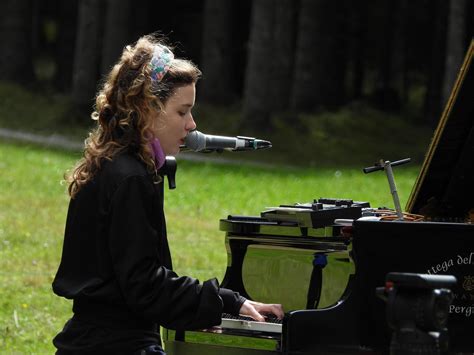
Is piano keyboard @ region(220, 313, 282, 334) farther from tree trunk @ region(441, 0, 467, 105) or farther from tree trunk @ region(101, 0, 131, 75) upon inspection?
tree trunk @ region(101, 0, 131, 75)

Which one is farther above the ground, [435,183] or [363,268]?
[435,183]

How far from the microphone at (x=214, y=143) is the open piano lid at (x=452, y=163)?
81 cm

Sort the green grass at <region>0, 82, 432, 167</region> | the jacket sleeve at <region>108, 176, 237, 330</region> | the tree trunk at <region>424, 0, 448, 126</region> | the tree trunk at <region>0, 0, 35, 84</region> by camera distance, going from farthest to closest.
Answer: the tree trunk at <region>0, 0, 35, 84</region> → the tree trunk at <region>424, 0, 448, 126</region> → the green grass at <region>0, 82, 432, 167</region> → the jacket sleeve at <region>108, 176, 237, 330</region>

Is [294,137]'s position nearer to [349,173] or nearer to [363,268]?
[349,173]

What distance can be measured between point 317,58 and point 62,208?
1399cm

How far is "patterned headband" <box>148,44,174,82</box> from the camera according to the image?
4.70m

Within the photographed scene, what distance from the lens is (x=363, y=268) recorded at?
5.17 metres

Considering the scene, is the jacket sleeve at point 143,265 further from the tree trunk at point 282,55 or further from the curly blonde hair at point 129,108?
the tree trunk at point 282,55

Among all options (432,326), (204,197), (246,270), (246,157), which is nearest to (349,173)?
(246,157)

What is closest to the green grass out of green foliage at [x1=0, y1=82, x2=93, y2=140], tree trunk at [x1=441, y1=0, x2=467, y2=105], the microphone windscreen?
green foliage at [x1=0, y1=82, x2=93, y2=140]

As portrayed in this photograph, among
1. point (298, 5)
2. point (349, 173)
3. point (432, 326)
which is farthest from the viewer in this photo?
point (298, 5)

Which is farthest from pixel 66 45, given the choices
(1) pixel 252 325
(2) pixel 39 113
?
(1) pixel 252 325

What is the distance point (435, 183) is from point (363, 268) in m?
A: 0.75

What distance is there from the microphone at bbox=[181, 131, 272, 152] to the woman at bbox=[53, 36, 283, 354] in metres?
0.11
